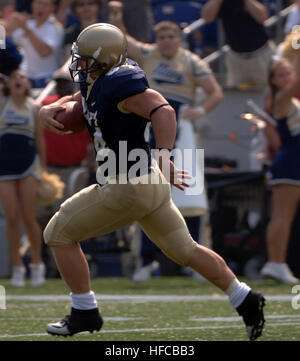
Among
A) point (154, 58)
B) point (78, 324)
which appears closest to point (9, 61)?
point (154, 58)

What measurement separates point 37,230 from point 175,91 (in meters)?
1.62

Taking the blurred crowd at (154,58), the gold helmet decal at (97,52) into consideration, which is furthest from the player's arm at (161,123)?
the blurred crowd at (154,58)

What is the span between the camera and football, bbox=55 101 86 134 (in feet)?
15.3

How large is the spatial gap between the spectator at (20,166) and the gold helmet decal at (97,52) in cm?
384

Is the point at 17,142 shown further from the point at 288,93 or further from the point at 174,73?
the point at 288,93

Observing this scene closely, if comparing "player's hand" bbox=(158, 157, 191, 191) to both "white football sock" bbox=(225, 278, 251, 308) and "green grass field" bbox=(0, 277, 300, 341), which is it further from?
"green grass field" bbox=(0, 277, 300, 341)

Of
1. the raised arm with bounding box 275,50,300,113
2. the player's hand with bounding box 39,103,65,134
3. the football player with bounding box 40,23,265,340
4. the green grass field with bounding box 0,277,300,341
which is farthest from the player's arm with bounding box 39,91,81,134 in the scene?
the raised arm with bounding box 275,50,300,113

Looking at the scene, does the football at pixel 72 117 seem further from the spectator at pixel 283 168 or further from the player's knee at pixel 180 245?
the spectator at pixel 283 168

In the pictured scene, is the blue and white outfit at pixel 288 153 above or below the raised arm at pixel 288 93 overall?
below

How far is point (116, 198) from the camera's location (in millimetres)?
4398

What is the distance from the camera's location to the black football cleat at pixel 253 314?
4.39 m

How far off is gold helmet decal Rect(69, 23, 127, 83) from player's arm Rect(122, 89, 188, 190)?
23 cm

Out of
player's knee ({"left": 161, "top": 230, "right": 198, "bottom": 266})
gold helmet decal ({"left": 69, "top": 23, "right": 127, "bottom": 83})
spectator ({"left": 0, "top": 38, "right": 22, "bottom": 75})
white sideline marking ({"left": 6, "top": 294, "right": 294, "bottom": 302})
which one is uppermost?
gold helmet decal ({"left": 69, "top": 23, "right": 127, "bottom": 83})
